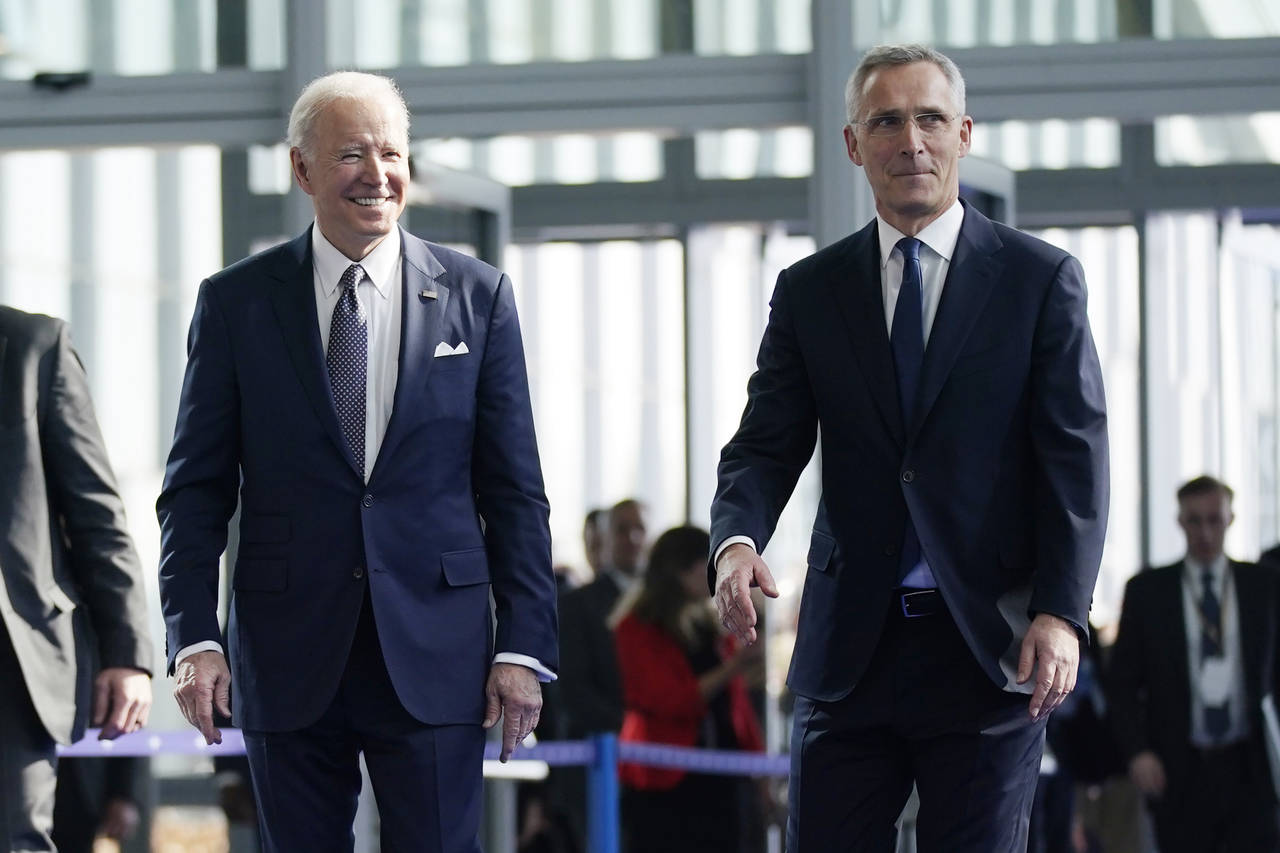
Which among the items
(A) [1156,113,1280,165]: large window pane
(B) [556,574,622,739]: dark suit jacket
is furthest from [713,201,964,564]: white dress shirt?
(A) [1156,113,1280,165]: large window pane

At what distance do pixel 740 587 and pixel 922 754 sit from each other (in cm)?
39

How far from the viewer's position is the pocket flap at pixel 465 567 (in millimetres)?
3318

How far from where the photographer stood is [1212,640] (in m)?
7.57

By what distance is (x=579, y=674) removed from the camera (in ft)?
26.0

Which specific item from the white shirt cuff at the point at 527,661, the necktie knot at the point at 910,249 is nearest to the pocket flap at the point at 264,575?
the white shirt cuff at the point at 527,661

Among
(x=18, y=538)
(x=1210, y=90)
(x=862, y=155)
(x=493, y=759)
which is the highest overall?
(x=1210, y=90)

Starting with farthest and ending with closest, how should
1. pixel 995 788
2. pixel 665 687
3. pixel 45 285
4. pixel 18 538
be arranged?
1. pixel 45 285
2. pixel 665 687
3. pixel 18 538
4. pixel 995 788

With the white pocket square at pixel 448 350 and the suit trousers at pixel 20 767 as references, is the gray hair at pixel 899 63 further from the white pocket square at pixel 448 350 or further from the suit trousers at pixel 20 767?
the suit trousers at pixel 20 767

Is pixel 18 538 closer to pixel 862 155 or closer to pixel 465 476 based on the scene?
pixel 465 476

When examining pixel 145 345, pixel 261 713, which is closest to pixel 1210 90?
pixel 261 713

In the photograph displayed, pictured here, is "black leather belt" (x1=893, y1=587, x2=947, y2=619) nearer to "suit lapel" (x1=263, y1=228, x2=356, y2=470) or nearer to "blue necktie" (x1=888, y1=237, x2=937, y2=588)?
"blue necktie" (x1=888, y1=237, x2=937, y2=588)

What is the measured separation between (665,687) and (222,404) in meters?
4.34

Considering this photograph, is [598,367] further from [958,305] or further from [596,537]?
[958,305]

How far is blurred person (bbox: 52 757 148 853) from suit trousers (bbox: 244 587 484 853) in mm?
2710
